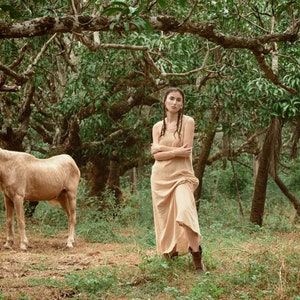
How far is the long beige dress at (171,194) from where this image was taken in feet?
22.7

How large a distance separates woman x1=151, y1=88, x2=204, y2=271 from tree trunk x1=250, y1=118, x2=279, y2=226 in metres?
5.32

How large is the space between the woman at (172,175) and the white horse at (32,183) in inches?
129

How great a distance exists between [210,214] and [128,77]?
5060mm

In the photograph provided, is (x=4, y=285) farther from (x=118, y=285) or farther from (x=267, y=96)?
(x=267, y=96)

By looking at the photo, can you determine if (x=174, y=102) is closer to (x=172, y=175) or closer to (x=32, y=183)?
(x=172, y=175)

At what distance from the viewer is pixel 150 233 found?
11344 mm

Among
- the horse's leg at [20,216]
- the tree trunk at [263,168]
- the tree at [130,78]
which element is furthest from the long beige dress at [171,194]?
the tree trunk at [263,168]

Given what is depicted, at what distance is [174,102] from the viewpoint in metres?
7.23

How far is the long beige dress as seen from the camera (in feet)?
22.7

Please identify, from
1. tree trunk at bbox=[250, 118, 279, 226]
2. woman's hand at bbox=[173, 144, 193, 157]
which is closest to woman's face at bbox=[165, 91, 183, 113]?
woman's hand at bbox=[173, 144, 193, 157]

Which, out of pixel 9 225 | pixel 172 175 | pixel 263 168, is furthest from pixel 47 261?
pixel 263 168

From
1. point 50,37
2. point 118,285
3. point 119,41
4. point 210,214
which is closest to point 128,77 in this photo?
point 119,41

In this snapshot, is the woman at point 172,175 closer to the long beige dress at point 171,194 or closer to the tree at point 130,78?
the long beige dress at point 171,194

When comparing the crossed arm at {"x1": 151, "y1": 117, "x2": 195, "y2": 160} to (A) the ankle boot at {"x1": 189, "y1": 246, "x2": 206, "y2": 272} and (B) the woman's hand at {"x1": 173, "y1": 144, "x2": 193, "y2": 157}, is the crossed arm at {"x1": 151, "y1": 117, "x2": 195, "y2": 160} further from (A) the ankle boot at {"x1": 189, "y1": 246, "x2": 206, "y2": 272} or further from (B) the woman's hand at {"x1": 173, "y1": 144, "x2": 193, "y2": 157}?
(A) the ankle boot at {"x1": 189, "y1": 246, "x2": 206, "y2": 272}
